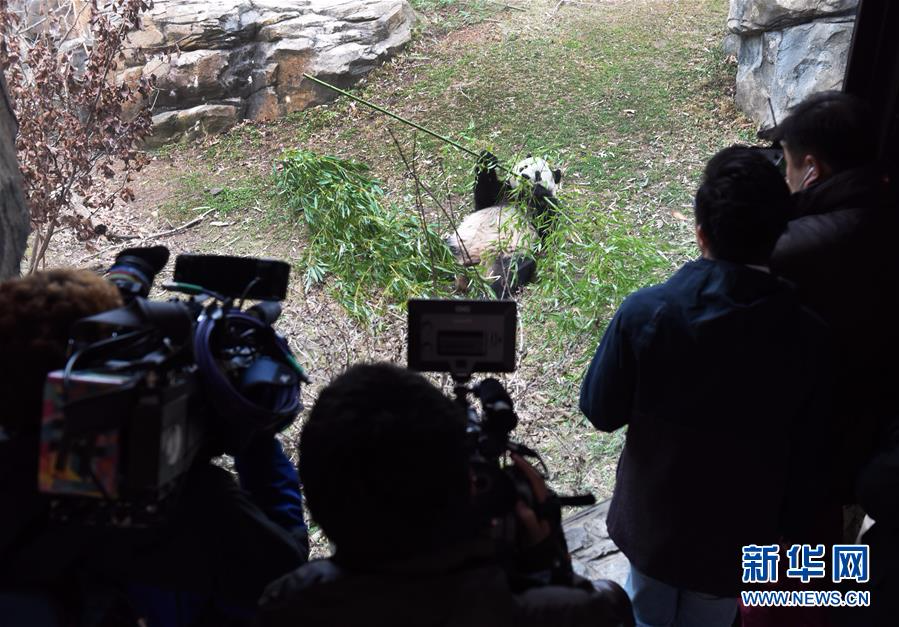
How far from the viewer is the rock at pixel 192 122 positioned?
4.75 m

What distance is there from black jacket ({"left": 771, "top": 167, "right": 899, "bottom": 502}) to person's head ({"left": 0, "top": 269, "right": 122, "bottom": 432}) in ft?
4.29

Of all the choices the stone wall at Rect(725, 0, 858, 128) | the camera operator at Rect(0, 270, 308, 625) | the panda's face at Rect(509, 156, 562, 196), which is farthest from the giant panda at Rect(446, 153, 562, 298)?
the camera operator at Rect(0, 270, 308, 625)

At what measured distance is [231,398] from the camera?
1004mm

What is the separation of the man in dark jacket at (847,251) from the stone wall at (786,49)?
2868 millimetres

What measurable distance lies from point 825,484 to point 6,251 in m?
1.93

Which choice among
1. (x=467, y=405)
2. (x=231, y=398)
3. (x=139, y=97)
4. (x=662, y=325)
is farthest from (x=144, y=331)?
(x=139, y=97)

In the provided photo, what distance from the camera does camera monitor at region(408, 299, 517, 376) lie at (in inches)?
Result: 49.7

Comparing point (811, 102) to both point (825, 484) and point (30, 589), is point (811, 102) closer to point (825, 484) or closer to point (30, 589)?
point (825, 484)

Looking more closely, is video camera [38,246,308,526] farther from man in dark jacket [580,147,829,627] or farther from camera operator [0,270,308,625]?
man in dark jacket [580,147,829,627]

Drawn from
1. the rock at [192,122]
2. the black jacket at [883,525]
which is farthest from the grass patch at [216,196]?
the black jacket at [883,525]

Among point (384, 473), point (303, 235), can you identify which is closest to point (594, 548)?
point (384, 473)

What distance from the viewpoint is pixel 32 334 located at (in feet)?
3.23

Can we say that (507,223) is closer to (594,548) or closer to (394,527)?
(594,548)

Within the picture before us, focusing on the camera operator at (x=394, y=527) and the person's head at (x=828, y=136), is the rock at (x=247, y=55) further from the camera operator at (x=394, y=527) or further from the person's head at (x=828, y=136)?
the camera operator at (x=394, y=527)
